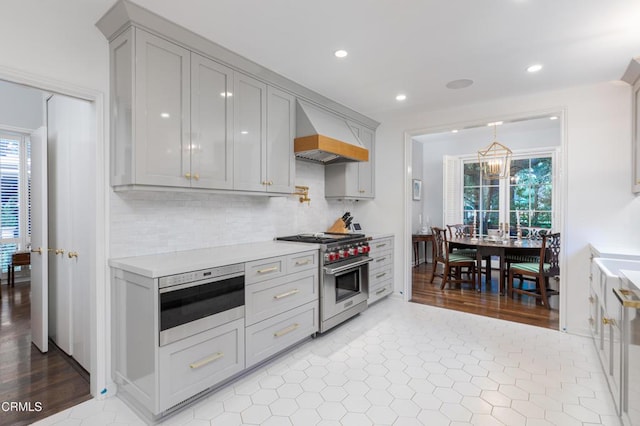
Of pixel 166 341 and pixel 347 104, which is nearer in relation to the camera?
pixel 166 341

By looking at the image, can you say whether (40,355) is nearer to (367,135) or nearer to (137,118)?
(137,118)

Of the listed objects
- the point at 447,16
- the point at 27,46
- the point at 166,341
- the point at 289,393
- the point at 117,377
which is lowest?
the point at 289,393

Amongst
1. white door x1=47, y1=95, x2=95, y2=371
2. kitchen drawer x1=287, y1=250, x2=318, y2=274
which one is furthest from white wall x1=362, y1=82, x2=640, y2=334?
white door x1=47, y1=95, x2=95, y2=371

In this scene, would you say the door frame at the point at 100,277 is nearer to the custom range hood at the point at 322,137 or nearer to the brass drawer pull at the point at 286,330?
the brass drawer pull at the point at 286,330

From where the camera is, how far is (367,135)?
4574 millimetres

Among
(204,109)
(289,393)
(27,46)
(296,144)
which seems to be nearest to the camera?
(27,46)

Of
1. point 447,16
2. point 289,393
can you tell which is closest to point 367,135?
point 447,16

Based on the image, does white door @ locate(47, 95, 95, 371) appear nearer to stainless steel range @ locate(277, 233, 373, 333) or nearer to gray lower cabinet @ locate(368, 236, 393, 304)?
stainless steel range @ locate(277, 233, 373, 333)

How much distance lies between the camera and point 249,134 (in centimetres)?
284

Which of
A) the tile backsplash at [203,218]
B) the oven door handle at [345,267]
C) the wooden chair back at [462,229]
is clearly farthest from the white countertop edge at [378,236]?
the wooden chair back at [462,229]

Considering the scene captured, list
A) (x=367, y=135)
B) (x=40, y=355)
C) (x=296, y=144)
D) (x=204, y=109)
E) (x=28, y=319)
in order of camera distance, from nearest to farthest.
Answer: (x=204, y=109)
(x=40, y=355)
(x=296, y=144)
(x=28, y=319)
(x=367, y=135)

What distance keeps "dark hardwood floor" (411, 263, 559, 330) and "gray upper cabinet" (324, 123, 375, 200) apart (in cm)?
171

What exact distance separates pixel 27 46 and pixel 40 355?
2462 mm

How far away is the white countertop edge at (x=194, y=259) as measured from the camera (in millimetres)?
1940
